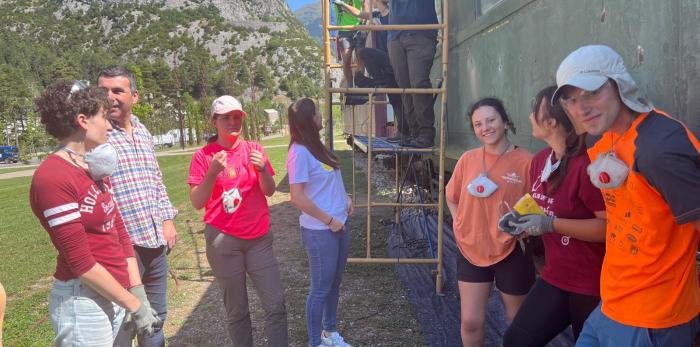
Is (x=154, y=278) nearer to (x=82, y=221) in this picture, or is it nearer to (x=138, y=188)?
(x=138, y=188)

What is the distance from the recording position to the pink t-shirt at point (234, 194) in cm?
304

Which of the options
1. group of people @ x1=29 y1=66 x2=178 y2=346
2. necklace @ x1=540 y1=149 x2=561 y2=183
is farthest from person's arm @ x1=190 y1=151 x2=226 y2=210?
necklace @ x1=540 y1=149 x2=561 y2=183

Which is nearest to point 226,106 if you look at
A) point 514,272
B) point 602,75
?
point 514,272

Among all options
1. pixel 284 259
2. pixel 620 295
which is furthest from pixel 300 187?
pixel 284 259

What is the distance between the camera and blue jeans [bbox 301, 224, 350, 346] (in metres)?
3.28

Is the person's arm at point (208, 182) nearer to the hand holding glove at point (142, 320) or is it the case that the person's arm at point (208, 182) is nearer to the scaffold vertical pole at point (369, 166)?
the hand holding glove at point (142, 320)

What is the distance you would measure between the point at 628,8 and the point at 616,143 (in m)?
1.02

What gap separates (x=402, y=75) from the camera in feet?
16.3

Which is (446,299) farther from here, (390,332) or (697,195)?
(697,195)

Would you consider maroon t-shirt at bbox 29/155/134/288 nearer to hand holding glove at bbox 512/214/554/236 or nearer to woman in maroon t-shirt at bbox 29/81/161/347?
woman in maroon t-shirt at bbox 29/81/161/347

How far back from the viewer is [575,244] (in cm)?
217

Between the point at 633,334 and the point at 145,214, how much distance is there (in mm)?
2439

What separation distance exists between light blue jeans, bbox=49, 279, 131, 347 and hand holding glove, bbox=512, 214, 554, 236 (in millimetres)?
1771

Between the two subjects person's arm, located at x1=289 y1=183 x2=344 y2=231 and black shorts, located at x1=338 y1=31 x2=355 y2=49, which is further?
black shorts, located at x1=338 y1=31 x2=355 y2=49
